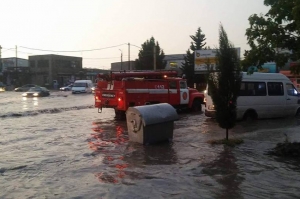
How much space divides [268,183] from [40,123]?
44.3 feet

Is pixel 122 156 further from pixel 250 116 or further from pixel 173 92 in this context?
pixel 173 92

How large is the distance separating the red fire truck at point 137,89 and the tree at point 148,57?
38.5 meters

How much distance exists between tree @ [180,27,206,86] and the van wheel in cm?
3723

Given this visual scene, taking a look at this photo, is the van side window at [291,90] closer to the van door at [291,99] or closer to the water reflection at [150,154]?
the van door at [291,99]

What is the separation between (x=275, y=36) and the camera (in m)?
9.88

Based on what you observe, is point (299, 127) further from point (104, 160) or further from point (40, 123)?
point (40, 123)

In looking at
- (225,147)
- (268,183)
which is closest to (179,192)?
(268,183)

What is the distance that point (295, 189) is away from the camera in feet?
23.5

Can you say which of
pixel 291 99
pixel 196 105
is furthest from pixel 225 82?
pixel 196 105

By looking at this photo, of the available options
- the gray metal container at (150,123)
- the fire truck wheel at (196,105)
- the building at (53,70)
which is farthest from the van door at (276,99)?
the building at (53,70)

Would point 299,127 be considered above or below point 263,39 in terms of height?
below

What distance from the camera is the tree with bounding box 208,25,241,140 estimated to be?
11375 millimetres

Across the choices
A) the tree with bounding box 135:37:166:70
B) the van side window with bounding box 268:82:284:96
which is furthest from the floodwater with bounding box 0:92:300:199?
the tree with bounding box 135:37:166:70

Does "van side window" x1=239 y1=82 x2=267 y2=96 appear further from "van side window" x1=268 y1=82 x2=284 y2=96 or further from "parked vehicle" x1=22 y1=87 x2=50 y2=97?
"parked vehicle" x1=22 y1=87 x2=50 y2=97
